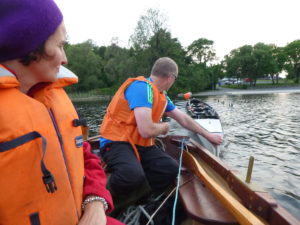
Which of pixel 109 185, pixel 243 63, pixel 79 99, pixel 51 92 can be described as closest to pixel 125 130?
pixel 109 185

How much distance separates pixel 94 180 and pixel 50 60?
2.75 feet

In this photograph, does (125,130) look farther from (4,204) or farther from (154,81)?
(4,204)

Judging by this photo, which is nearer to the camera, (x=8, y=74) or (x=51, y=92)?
(x=8, y=74)

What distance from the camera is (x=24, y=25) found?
1108 mm

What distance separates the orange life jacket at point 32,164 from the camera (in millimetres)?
1062

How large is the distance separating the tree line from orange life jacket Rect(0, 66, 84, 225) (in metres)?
41.7

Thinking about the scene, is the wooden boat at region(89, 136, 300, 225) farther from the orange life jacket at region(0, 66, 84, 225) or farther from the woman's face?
the woman's face

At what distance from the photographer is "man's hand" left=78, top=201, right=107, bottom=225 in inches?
54.6

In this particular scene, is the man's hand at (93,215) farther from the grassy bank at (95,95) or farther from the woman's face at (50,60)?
the grassy bank at (95,95)

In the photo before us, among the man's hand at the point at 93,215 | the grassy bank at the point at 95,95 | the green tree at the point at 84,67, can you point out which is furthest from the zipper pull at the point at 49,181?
the green tree at the point at 84,67

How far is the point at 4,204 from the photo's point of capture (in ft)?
3.47

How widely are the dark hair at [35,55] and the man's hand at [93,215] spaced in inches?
35.4

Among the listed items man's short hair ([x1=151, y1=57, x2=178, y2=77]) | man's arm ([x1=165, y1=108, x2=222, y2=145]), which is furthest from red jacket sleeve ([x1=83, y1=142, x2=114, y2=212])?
man's arm ([x1=165, y1=108, x2=222, y2=145])

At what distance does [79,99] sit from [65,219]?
4538cm
